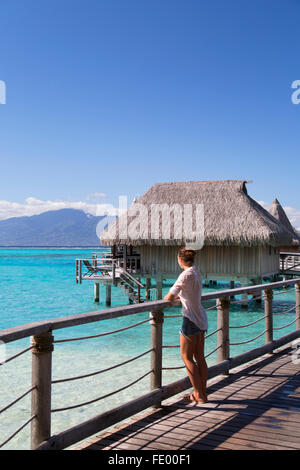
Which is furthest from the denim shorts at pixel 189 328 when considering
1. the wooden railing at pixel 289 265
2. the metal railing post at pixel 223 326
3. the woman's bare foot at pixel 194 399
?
the wooden railing at pixel 289 265

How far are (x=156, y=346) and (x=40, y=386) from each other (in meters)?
1.32

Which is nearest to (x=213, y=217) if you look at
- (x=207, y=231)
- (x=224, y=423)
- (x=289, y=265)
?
(x=207, y=231)

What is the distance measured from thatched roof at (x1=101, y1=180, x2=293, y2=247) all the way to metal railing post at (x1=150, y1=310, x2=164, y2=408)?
15425mm

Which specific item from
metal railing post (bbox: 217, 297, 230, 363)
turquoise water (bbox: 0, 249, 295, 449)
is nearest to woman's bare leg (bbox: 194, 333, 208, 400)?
metal railing post (bbox: 217, 297, 230, 363)

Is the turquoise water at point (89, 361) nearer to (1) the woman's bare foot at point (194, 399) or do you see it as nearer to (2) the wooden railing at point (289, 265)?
(2) the wooden railing at point (289, 265)

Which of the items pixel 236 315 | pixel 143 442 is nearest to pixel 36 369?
pixel 143 442

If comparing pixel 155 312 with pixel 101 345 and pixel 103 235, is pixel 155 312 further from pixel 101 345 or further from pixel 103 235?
pixel 103 235

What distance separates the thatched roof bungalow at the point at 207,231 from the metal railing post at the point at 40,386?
1671 cm

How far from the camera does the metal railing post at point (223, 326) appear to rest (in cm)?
485

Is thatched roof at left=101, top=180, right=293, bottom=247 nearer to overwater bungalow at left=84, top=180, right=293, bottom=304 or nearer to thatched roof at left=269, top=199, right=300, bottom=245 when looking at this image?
overwater bungalow at left=84, top=180, right=293, bottom=304

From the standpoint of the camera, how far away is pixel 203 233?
774 inches

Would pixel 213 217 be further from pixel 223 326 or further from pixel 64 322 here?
pixel 64 322

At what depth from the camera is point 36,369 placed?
2.76 m
